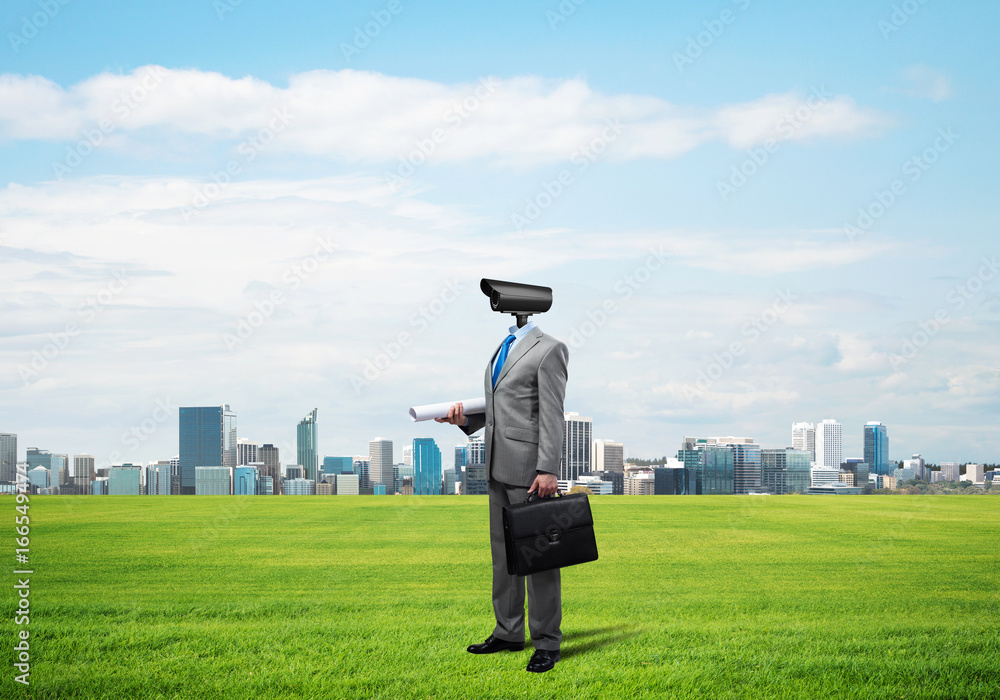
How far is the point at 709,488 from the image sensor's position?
25.1 metres

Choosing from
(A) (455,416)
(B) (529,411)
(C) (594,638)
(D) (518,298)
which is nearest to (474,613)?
(C) (594,638)

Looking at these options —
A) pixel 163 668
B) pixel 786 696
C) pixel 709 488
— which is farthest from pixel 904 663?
pixel 709 488

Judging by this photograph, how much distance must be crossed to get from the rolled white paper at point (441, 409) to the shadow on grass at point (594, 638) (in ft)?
6.11

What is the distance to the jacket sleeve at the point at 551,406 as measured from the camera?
17.3ft

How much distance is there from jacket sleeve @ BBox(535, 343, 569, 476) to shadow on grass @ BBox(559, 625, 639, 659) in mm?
1442

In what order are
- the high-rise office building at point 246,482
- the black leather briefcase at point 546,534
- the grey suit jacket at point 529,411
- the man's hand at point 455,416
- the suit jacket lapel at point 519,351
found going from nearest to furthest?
the black leather briefcase at point 546,534 → the grey suit jacket at point 529,411 → the suit jacket lapel at point 519,351 → the man's hand at point 455,416 → the high-rise office building at point 246,482

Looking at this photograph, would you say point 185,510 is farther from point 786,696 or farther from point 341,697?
point 786,696

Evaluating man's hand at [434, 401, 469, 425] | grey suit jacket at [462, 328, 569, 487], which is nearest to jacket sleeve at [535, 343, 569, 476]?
grey suit jacket at [462, 328, 569, 487]

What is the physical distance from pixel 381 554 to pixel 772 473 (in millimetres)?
20755

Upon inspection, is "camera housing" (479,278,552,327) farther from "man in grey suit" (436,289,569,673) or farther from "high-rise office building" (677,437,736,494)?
"high-rise office building" (677,437,736,494)

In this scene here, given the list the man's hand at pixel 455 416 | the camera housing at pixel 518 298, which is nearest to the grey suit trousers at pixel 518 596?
the man's hand at pixel 455 416

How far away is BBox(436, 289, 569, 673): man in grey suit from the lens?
17.4 feet

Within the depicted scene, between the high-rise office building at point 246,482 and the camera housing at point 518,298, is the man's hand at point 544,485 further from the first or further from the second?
the high-rise office building at point 246,482

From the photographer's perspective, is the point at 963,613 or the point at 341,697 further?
the point at 963,613
